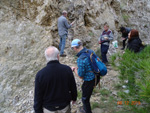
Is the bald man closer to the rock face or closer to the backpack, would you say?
the backpack

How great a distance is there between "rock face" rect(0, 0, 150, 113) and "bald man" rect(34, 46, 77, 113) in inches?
89.2

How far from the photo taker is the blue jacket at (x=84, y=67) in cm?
265

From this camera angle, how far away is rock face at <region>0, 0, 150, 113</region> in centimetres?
472

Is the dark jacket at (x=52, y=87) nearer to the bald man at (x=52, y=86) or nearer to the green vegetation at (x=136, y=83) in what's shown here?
the bald man at (x=52, y=86)

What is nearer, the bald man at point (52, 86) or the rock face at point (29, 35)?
the bald man at point (52, 86)

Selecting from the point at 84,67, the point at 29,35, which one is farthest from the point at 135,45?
the point at 29,35

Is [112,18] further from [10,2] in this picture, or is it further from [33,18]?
[10,2]

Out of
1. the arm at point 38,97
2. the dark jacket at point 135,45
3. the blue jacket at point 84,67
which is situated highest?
the dark jacket at point 135,45

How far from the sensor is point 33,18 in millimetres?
6293

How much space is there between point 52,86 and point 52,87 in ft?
0.05

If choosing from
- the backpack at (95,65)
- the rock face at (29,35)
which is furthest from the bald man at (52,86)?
the rock face at (29,35)

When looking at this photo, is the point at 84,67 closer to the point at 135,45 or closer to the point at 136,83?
Result: the point at 136,83

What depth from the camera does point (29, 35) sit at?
5.92m

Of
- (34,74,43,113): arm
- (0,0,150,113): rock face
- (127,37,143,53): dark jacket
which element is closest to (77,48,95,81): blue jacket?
(34,74,43,113): arm
